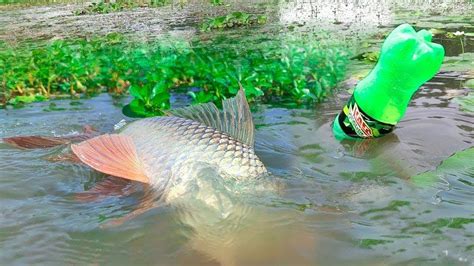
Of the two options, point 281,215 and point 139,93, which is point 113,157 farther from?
point 139,93

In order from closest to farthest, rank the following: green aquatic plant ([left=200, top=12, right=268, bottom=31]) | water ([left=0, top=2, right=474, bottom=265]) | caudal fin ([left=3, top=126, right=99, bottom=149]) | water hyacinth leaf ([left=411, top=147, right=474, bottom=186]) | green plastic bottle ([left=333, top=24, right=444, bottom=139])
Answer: water ([left=0, top=2, right=474, bottom=265]) → water hyacinth leaf ([left=411, top=147, right=474, bottom=186]) → green plastic bottle ([left=333, top=24, right=444, bottom=139]) → caudal fin ([left=3, top=126, right=99, bottom=149]) → green aquatic plant ([left=200, top=12, right=268, bottom=31])

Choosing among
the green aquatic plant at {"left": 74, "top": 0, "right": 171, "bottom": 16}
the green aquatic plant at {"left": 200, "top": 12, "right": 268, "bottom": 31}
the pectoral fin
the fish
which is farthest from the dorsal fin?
the green aquatic plant at {"left": 74, "top": 0, "right": 171, "bottom": 16}

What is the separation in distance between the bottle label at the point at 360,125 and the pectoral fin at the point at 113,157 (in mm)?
1458

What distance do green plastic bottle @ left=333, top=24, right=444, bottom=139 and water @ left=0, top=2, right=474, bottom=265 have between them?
0.47 feet

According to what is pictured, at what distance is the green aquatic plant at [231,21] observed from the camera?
10453 mm

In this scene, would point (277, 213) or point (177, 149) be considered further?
point (177, 149)

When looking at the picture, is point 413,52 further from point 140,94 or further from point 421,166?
point 140,94

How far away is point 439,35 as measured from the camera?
7633 mm

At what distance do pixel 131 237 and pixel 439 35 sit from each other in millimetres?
6995

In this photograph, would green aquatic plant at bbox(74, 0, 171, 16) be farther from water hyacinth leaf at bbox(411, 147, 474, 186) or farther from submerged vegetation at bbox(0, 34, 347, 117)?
water hyacinth leaf at bbox(411, 147, 474, 186)

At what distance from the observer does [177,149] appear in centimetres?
242

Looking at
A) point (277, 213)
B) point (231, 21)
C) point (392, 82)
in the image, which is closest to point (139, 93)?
point (392, 82)

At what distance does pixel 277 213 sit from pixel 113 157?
85 cm

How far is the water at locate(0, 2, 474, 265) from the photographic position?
1789mm
